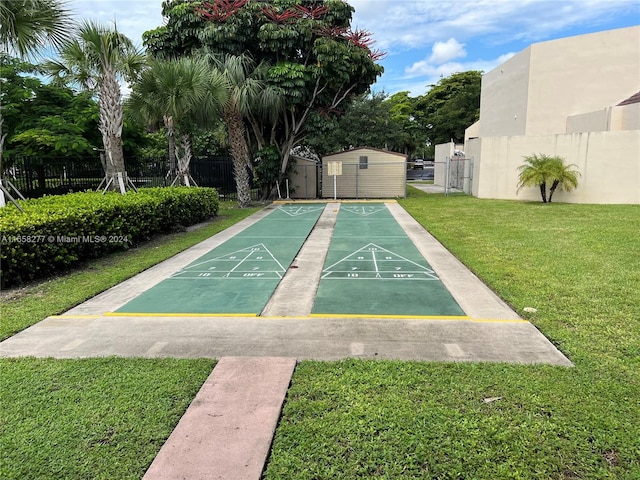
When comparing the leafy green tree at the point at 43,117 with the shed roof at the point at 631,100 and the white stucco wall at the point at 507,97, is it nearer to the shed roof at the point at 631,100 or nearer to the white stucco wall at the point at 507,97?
the white stucco wall at the point at 507,97

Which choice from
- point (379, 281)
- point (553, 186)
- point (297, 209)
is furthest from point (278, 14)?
point (379, 281)

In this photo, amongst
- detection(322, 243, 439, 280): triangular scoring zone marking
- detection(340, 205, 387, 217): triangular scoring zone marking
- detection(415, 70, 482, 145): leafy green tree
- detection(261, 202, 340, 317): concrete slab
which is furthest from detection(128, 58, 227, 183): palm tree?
detection(415, 70, 482, 145): leafy green tree

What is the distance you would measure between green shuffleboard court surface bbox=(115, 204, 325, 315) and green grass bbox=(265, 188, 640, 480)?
227cm

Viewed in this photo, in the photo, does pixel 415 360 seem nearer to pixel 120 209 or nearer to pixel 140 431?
pixel 140 431

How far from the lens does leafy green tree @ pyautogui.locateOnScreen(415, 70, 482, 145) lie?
44938 millimetres

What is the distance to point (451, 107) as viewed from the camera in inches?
1799

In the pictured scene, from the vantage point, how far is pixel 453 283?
6461 mm

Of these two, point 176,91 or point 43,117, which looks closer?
point 176,91

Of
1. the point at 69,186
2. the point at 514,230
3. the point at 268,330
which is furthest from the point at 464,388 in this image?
the point at 69,186

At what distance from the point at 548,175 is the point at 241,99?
12956 mm

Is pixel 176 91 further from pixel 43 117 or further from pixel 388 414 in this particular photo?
pixel 388 414

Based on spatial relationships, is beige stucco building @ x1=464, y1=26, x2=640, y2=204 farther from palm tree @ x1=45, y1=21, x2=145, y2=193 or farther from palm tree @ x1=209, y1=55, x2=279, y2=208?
palm tree @ x1=45, y1=21, x2=145, y2=193

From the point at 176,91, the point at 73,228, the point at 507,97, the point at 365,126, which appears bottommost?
the point at 73,228

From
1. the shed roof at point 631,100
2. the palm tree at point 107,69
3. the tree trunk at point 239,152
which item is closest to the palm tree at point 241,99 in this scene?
the tree trunk at point 239,152
